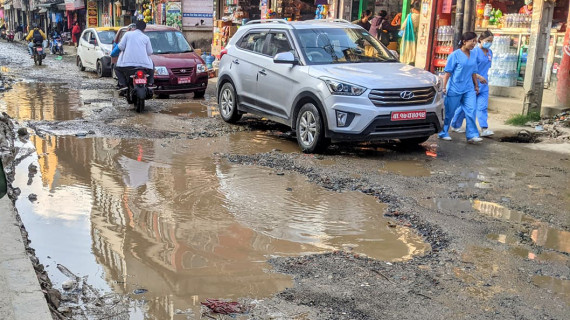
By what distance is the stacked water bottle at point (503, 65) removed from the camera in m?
13.6

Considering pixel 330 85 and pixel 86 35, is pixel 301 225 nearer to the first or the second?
pixel 330 85

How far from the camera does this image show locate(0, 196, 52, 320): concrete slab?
3.59 m

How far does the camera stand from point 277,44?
998cm

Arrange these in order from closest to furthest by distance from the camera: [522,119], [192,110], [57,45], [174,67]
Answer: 1. [522,119]
2. [192,110]
3. [174,67]
4. [57,45]

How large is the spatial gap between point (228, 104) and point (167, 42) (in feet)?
18.2

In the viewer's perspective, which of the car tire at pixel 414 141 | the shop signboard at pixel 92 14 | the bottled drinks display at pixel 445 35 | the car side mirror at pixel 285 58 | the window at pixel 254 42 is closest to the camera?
the car side mirror at pixel 285 58

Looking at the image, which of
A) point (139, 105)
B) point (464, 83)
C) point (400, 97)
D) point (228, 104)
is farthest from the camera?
point (139, 105)

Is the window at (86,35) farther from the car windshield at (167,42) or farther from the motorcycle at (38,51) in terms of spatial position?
the car windshield at (167,42)

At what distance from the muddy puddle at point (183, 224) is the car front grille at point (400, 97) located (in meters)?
1.67

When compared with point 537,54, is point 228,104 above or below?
below

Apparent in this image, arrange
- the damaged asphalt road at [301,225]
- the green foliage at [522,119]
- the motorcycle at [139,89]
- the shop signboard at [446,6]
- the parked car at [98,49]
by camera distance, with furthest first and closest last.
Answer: the parked car at [98,49] → the shop signboard at [446,6] → the motorcycle at [139,89] → the green foliage at [522,119] → the damaged asphalt road at [301,225]

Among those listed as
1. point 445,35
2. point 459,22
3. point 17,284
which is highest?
point 459,22

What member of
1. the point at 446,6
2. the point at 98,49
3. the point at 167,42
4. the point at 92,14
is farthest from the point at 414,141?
the point at 92,14

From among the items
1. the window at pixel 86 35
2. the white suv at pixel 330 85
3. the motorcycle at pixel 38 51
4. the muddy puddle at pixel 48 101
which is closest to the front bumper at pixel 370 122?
the white suv at pixel 330 85
